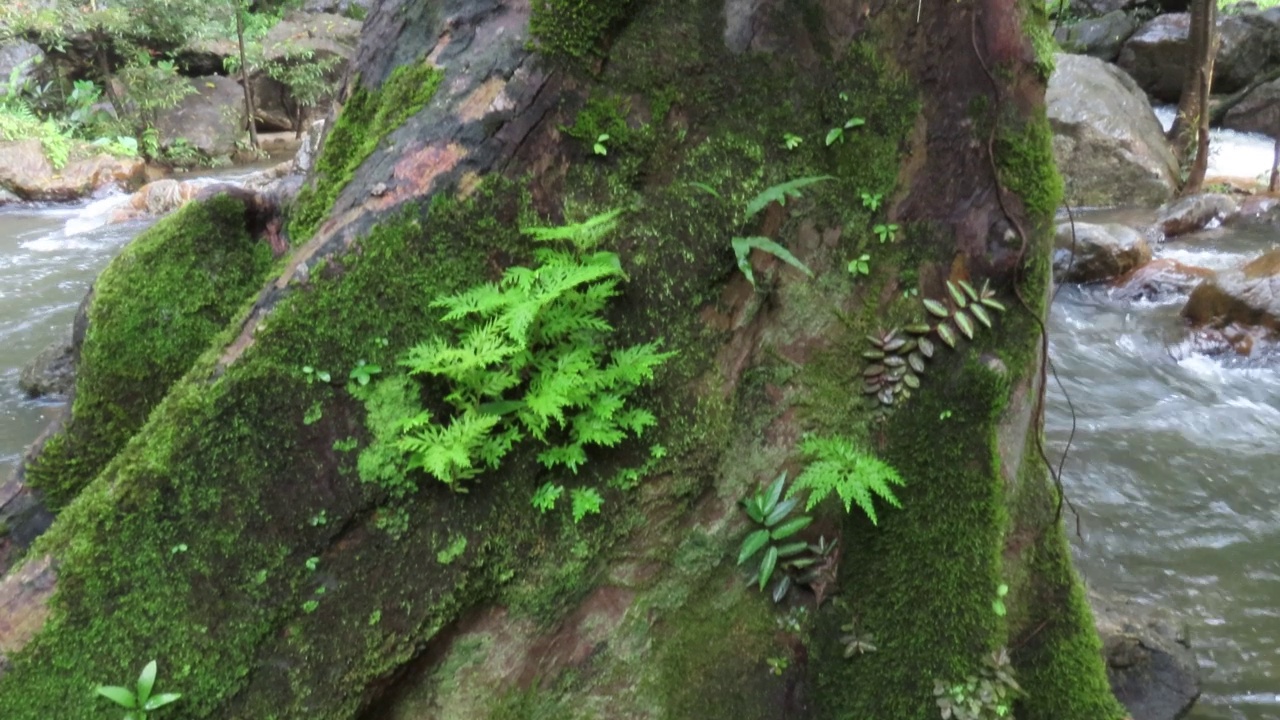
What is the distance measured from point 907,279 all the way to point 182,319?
3160 mm

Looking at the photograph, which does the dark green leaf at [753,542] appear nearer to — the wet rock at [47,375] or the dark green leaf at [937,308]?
the dark green leaf at [937,308]

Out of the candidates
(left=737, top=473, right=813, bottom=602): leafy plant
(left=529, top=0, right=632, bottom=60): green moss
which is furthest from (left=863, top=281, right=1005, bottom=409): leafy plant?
(left=529, top=0, right=632, bottom=60): green moss

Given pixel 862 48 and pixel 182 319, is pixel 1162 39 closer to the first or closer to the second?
pixel 862 48

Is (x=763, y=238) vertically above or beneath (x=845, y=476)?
above

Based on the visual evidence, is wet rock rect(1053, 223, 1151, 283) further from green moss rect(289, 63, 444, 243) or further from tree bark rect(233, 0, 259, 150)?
tree bark rect(233, 0, 259, 150)

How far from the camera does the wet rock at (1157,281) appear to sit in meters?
9.45

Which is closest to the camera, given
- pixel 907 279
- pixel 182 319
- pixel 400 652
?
pixel 400 652

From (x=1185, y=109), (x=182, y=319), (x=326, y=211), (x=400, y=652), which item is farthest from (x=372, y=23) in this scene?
(x=1185, y=109)

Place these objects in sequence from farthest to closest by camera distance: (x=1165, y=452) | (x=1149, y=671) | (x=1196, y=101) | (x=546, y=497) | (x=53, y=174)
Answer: (x=53, y=174)
(x=1196, y=101)
(x=1165, y=452)
(x=1149, y=671)
(x=546, y=497)

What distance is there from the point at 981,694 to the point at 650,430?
4.97 feet

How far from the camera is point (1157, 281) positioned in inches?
376

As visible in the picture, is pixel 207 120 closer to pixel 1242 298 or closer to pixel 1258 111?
pixel 1242 298

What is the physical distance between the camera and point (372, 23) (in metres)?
3.90

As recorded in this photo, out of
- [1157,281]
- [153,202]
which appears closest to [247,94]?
[153,202]
